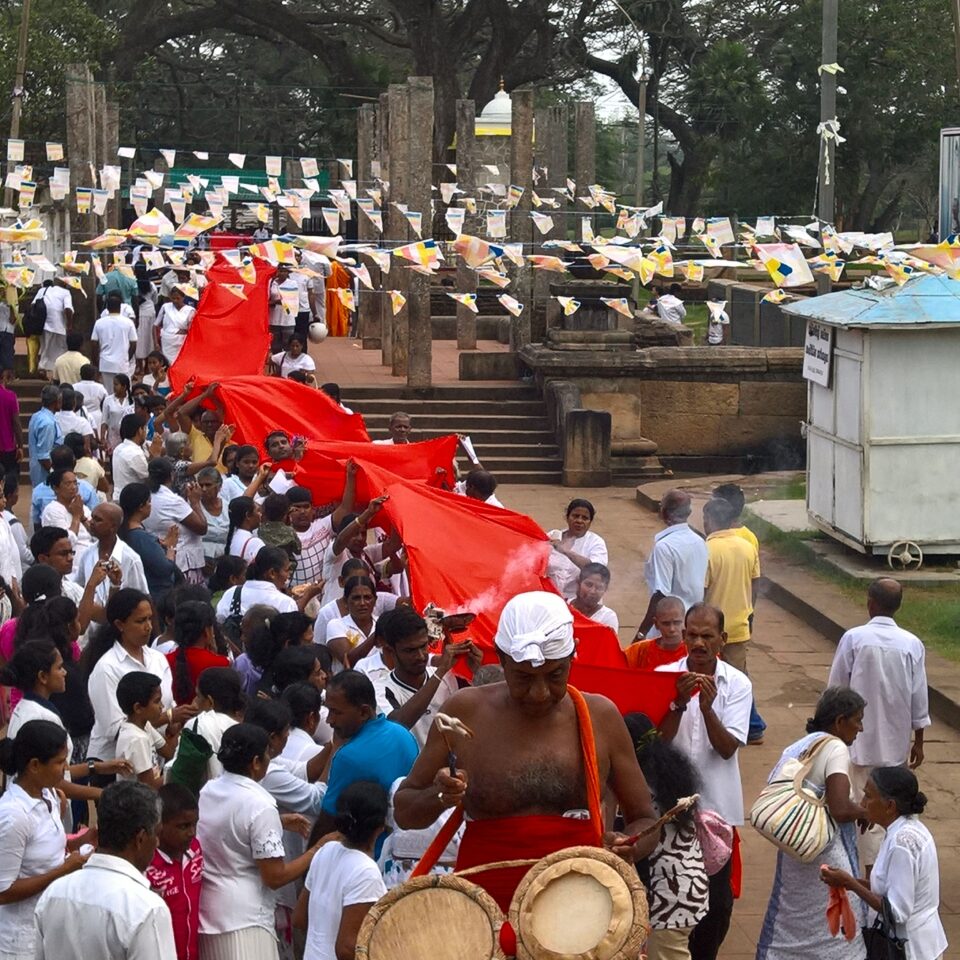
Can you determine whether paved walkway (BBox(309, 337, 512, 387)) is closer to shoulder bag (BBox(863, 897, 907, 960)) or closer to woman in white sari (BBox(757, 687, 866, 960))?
woman in white sari (BBox(757, 687, 866, 960))

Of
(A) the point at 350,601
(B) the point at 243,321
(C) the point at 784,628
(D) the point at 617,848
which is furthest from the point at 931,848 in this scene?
(B) the point at 243,321

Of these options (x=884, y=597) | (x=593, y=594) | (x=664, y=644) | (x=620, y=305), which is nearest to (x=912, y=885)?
(x=664, y=644)

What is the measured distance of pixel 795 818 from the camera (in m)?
6.24

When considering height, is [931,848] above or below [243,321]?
below

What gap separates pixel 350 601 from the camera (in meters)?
8.52

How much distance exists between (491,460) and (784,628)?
7013mm

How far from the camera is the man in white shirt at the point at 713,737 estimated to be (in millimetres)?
6477

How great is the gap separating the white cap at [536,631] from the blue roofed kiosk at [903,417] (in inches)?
388

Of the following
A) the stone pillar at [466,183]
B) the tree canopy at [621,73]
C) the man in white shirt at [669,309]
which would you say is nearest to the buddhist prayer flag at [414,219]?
the stone pillar at [466,183]

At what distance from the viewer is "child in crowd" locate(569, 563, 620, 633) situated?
358 inches

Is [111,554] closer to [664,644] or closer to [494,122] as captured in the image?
[664,644]

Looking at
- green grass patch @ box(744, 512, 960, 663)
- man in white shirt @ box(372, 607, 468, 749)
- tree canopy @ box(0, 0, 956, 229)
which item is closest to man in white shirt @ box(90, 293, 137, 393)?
green grass patch @ box(744, 512, 960, 663)

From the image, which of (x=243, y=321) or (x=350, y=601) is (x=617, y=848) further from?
(x=243, y=321)

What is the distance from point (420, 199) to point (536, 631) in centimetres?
1660
